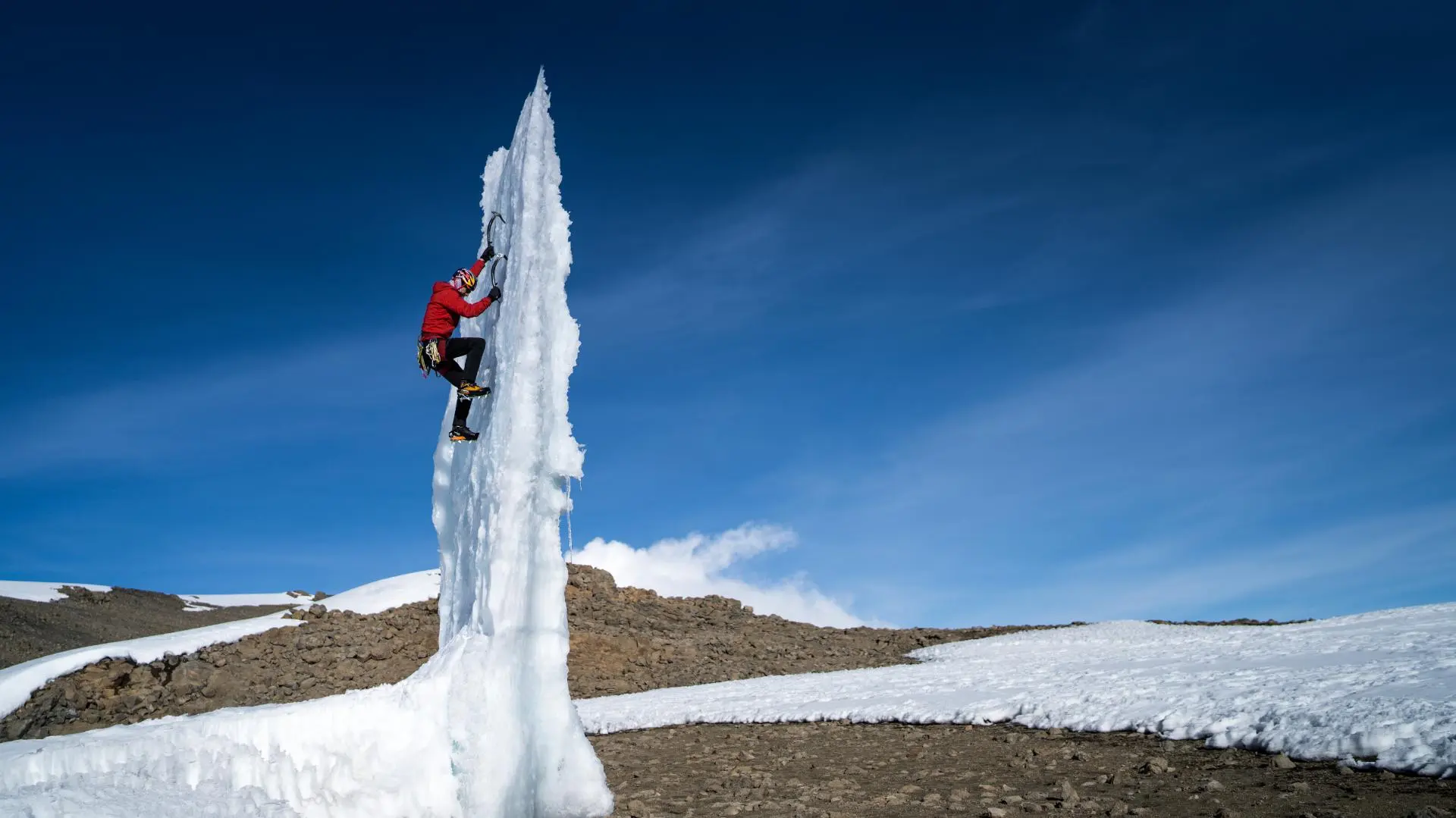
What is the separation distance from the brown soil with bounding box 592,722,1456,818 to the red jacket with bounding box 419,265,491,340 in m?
5.67

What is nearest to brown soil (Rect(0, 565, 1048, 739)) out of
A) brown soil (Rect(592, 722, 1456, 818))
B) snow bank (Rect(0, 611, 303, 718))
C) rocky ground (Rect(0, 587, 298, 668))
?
snow bank (Rect(0, 611, 303, 718))

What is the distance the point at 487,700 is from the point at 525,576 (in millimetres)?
1252

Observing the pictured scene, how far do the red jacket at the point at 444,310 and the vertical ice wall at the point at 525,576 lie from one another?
42cm

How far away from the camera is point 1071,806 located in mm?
7973

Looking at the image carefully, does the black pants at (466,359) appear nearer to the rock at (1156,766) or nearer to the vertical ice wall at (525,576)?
the vertical ice wall at (525,576)

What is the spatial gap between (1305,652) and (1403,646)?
151 centimetres

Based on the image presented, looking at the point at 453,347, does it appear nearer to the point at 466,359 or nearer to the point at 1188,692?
the point at 466,359

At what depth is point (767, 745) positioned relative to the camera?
44.8 ft

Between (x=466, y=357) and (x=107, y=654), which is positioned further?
(x=107, y=654)

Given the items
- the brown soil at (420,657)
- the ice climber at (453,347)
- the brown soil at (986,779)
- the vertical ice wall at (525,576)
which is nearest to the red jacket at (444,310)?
the ice climber at (453,347)

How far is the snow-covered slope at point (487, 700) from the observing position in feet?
23.5

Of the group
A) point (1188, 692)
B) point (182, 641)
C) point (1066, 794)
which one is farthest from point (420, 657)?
point (1066, 794)

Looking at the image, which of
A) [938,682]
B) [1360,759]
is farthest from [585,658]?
[1360,759]

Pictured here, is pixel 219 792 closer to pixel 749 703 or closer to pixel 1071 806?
pixel 1071 806
